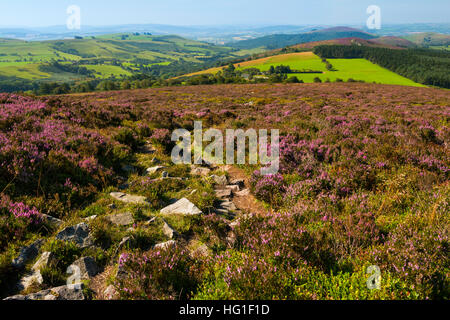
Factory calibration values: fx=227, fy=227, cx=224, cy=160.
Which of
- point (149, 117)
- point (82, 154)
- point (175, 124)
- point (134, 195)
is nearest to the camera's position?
point (134, 195)

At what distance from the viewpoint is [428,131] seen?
912 centimetres

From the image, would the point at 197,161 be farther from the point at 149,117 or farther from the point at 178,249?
the point at 149,117

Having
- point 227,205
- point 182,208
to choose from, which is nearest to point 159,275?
point 182,208

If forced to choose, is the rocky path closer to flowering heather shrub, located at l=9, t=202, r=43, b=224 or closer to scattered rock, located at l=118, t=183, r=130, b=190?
scattered rock, located at l=118, t=183, r=130, b=190

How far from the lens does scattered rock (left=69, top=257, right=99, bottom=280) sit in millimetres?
3402

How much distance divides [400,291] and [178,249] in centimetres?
304

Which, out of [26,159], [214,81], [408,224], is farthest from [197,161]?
[214,81]

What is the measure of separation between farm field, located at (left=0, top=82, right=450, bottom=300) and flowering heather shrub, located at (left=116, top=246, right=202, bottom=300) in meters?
0.02

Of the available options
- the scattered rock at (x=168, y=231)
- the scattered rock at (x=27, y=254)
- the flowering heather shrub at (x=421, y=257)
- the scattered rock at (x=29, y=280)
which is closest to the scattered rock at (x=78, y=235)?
the scattered rock at (x=27, y=254)

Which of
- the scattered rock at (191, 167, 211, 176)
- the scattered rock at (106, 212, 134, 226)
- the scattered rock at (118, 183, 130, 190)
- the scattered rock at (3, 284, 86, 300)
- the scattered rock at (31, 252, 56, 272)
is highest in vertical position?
the scattered rock at (191, 167, 211, 176)

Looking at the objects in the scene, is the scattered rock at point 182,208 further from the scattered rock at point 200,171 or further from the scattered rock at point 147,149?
the scattered rock at point 147,149

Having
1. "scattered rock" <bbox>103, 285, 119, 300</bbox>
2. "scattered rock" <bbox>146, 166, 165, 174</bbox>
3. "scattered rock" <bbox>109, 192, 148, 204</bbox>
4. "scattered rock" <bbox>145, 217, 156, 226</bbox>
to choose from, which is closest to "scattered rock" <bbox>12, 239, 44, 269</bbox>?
"scattered rock" <bbox>103, 285, 119, 300</bbox>

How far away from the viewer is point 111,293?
309 centimetres

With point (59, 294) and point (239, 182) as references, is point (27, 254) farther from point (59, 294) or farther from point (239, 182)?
point (239, 182)
